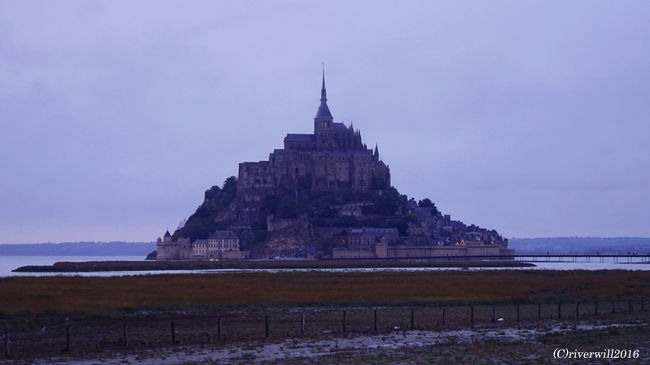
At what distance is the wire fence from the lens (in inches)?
1247

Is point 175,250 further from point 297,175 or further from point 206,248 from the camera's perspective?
point 297,175

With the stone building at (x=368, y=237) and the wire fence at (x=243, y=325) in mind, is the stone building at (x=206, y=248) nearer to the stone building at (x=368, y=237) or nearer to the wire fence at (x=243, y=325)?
the stone building at (x=368, y=237)

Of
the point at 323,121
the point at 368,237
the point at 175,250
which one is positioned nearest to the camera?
the point at 368,237

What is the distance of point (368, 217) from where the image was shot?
585 ft

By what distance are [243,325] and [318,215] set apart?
138m

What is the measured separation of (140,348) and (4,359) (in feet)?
14.5

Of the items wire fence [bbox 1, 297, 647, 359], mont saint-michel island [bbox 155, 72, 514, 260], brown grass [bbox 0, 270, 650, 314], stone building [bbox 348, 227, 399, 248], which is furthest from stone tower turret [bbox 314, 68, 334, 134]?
wire fence [bbox 1, 297, 647, 359]

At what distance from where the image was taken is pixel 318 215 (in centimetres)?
17675

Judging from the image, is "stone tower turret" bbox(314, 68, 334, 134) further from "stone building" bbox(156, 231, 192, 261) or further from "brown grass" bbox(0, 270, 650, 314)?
"brown grass" bbox(0, 270, 650, 314)

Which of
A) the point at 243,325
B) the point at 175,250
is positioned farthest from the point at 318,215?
the point at 243,325

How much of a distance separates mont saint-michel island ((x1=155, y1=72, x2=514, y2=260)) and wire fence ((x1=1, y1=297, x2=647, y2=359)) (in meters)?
122

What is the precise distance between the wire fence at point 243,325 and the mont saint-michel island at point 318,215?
122 meters

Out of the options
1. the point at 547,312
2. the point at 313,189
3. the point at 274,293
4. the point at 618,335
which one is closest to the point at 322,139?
the point at 313,189

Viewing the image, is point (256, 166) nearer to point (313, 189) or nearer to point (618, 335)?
point (313, 189)
